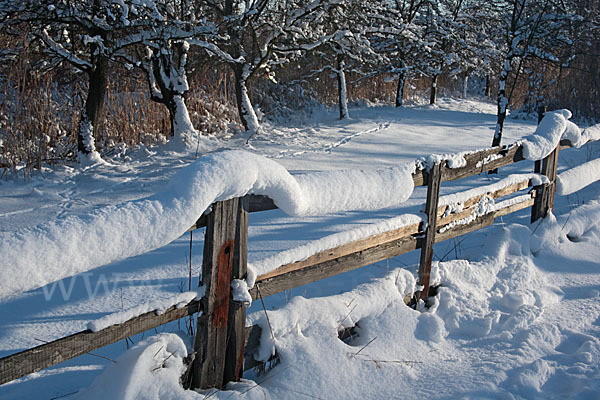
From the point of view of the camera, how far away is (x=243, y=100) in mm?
10078

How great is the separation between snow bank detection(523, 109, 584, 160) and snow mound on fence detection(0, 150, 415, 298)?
2.24 meters

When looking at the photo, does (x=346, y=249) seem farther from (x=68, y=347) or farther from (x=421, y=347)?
(x=68, y=347)

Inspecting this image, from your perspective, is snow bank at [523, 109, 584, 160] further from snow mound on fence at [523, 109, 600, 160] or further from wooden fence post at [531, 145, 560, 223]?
wooden fence post at [531, 145, 560, 223]

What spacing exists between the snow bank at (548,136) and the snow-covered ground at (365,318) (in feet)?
2.28

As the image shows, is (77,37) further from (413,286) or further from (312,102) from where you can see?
(413,286)

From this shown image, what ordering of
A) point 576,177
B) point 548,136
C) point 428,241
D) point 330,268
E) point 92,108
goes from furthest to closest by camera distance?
1. point 92,108
2. point 576,177
3. point 548,136
4. point 428,241
5. point 330,268

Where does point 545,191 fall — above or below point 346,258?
above

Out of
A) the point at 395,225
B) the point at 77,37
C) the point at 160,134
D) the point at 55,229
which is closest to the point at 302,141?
the point at 160,134

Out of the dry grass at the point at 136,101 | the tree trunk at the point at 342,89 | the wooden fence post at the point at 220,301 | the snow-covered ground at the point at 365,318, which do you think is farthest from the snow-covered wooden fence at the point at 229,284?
the tree trunk at the point at 342,89

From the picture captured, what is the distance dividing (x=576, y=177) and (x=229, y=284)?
4302 millimetres

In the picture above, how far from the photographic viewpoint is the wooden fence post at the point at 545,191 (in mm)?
4473

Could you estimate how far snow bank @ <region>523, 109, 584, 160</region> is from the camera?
397 cm

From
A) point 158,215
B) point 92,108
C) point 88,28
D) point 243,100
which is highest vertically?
point 88,28

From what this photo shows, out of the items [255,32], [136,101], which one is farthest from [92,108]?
[255,32]
